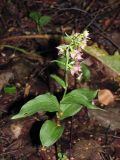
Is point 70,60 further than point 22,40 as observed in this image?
No

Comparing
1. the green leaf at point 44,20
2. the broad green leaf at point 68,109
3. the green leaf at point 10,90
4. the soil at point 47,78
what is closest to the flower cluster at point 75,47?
the broad green leaf at point 68,109

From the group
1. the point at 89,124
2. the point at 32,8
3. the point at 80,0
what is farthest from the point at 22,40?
the point at 89,124

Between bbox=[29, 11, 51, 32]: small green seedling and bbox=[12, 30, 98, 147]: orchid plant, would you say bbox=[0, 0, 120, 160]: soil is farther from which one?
bbox=[12, 30, 98, 147]: orchid plant

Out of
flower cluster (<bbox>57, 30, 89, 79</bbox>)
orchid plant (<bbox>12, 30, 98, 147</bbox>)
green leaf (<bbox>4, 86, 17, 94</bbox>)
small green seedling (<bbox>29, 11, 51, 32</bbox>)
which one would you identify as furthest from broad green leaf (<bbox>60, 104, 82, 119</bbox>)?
small green seedling (<bbox>29, 11, 51, 32</bbox>)

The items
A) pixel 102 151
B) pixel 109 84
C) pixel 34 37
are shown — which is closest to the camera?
pixel 102 151

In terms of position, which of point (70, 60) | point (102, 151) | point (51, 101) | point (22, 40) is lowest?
point (102, 151)

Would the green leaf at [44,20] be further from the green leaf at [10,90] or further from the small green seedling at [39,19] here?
the green leaf at [10,90]

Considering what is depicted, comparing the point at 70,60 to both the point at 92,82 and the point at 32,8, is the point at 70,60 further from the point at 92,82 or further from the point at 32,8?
the point at 32,8
